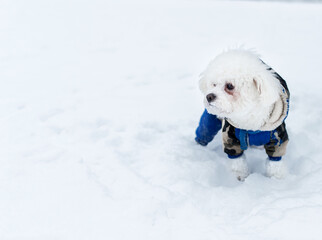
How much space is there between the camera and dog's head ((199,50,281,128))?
6.91ft

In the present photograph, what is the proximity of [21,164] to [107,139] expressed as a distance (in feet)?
2.41

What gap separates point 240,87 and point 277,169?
785 mm

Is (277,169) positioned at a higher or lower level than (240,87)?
lower

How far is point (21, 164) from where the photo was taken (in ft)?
8.48

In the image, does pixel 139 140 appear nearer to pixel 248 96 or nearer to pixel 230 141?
pixel 230 141

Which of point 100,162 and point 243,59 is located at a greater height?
point 243,59

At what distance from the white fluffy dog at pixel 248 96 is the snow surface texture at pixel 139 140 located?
42 cm

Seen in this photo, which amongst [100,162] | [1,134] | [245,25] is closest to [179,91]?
[100,162]

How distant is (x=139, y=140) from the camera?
2.98 m

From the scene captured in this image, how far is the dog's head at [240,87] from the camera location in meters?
2.11

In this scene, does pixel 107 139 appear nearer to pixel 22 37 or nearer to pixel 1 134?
pixel 1 134

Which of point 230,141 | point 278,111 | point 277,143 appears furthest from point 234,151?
point 278,111

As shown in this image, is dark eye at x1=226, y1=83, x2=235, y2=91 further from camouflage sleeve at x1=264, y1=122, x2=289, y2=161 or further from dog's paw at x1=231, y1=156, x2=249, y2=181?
dog's paw at x1=231, y1=156, x2=249, y2=181

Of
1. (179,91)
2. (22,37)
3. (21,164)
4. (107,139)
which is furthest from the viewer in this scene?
(22,37)
